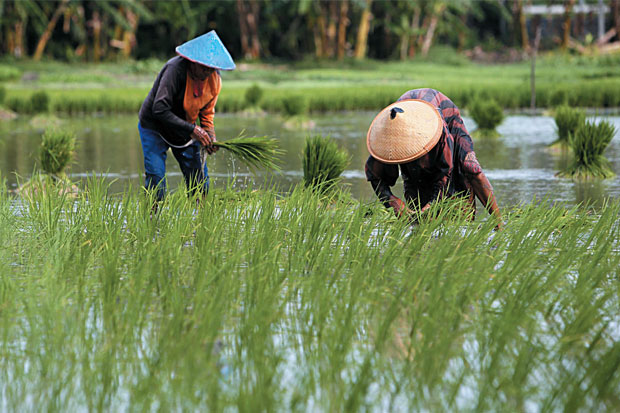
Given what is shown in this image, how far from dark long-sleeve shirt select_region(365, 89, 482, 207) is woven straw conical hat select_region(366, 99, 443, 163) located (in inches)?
10.4

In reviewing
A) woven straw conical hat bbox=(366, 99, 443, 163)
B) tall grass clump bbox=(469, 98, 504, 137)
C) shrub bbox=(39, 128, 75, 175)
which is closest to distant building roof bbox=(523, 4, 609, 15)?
tall grass clump bbox=(469, 98, 504, 137)

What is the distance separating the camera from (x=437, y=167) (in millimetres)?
4867

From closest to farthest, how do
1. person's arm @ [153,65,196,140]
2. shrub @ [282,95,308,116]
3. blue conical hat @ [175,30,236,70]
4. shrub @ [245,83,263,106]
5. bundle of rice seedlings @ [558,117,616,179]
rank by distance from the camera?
blue conical hat @ [175,30,236,70]
person's arm @ [153,65,196,140]
bundle of rice seedlings @ [558,117,616,179]
shrub @ [282,95,308,116]
shrub @ [245,83,263,106]

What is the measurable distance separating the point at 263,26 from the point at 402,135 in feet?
125

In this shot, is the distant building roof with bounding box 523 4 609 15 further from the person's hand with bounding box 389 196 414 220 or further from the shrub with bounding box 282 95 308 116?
the person's hand with bounding box 389 196 414 220

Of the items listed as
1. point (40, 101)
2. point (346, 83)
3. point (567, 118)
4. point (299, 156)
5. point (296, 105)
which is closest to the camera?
point (299, 156)

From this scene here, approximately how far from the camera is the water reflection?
909 cm

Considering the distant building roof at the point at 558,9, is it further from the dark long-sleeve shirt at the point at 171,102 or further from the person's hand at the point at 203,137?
the dark long-sleeve shirt at the point at 171,102

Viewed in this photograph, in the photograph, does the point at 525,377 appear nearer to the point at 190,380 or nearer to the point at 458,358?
the point at 458,358

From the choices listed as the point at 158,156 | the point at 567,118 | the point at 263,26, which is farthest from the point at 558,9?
the point at 158,156

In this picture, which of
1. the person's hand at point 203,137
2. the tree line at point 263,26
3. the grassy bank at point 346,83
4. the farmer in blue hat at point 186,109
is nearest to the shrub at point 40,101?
the grassy bank at point 346,83

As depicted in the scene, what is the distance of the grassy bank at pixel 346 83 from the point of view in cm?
2027

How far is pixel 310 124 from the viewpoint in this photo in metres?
18.0

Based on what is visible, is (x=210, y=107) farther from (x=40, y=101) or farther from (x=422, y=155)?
(x=40, y=101)
